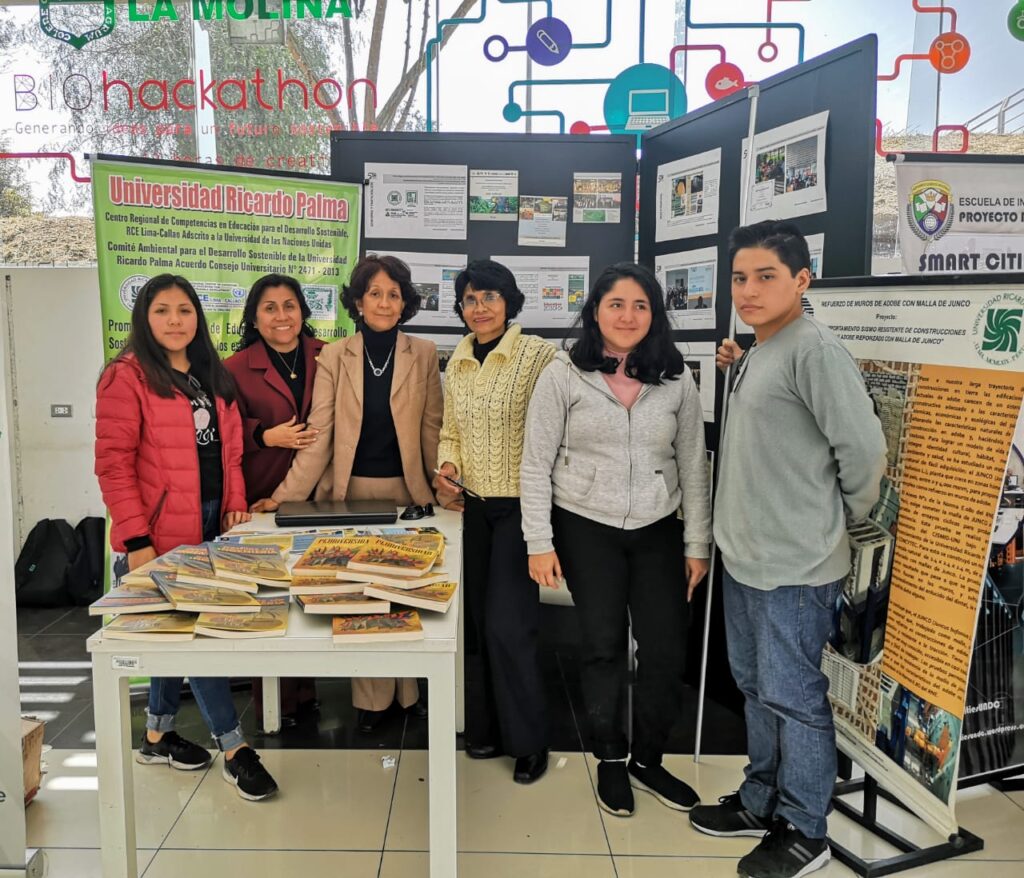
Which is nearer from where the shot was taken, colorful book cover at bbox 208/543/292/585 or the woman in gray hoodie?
colorful book cover at bbox 208/543/292/585

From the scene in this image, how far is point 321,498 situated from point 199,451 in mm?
459

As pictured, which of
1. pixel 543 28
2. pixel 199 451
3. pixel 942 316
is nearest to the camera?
pixel 942 316

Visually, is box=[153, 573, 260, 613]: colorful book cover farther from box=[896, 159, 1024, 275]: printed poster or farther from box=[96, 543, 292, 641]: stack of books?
box=[896, 159, 1024, 275]: printed poster

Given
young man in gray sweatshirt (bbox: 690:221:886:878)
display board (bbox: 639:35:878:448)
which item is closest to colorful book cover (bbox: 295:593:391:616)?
young man in gray sweatshirt (bbox: 690:221:886:878)

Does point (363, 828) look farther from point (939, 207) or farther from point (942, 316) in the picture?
point (939, 207)

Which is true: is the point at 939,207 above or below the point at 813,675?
above

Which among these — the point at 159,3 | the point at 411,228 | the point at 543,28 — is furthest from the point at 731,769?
the point at 159,3

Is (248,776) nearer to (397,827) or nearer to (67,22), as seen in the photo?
(397,827)

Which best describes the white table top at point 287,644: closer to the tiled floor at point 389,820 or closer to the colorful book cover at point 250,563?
the colorful book cover at point 250,563

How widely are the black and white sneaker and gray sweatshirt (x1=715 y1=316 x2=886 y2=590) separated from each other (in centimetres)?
77

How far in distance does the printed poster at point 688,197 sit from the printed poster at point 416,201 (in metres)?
0.83

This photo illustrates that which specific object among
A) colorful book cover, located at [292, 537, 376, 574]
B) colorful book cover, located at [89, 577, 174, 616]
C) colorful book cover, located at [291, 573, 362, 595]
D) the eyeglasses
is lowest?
colorful book cover, located at [89, 577, 174, 616]

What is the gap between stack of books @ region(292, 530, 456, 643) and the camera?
4.86ft

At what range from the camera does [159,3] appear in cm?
406
